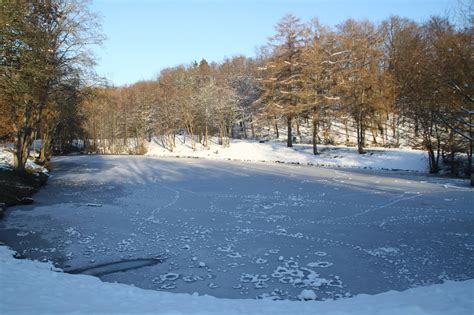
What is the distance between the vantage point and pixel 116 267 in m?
8.12

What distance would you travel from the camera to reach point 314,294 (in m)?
6.67

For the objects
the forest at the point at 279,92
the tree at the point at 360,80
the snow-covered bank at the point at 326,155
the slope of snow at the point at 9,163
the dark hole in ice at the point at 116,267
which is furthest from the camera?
the tree at the point at 360,80

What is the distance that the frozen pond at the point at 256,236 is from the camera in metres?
7.48

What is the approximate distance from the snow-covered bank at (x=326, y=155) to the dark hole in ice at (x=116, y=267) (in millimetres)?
24276

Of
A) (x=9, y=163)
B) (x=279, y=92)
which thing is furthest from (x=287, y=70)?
(x=9, y=163)

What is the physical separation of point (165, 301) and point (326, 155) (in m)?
29.3

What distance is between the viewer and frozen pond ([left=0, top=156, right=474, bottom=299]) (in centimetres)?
748

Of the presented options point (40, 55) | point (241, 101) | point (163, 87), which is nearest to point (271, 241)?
point (40, 55)

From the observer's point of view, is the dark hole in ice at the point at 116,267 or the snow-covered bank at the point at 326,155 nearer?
the dark hole in ice at the point at 116,267

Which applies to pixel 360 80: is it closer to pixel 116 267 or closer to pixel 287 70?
pixel 287 70

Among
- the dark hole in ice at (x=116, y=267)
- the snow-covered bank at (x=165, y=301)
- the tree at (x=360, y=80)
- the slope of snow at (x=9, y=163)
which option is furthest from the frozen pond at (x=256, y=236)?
the tree at (x=360, y=80)

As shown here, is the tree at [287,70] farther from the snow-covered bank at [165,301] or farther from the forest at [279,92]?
the snow-covered bank at [165,301]

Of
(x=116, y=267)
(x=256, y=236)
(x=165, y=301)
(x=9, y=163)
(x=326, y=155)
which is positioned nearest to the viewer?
(x=165, y=301)

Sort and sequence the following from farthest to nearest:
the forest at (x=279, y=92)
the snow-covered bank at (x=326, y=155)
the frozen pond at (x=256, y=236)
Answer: the snow-covered bank at (x=326, y=155)
the forest at (x=279, y=92)
the frozen pond at (x=256, y=236)
